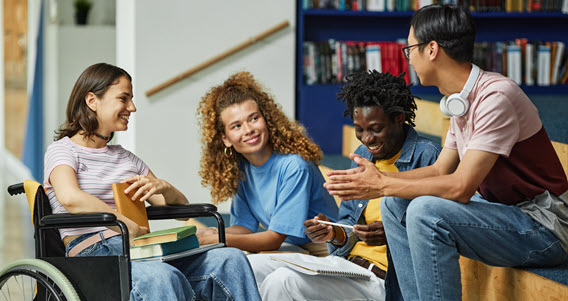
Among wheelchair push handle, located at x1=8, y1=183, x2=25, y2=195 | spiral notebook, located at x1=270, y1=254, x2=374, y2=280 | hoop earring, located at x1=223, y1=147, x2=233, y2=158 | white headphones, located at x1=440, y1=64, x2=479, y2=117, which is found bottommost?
spiral notebook, located at x1=270, y1=254, x2=374, y2=280

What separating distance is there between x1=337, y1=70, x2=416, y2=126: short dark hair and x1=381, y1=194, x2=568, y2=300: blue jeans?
449 mm

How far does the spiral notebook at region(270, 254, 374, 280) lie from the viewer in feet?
7.35

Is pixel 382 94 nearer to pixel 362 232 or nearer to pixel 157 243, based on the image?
pixel 362 232

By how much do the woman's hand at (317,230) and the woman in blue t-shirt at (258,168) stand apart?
0.67 ft

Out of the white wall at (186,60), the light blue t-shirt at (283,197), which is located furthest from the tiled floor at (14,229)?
the light blue t-shirt at (283,197)

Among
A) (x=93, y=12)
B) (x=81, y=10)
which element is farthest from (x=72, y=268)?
(x=93, y=12)

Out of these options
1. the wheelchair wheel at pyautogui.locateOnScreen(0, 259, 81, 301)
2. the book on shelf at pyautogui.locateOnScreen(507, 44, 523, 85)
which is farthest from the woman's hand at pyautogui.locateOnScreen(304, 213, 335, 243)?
the book on shelf at pyautogui.locateOnScreen(507, 44, 523, 85)

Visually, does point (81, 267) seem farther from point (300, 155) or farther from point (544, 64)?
point (544, 64)

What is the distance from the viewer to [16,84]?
955 centimetres

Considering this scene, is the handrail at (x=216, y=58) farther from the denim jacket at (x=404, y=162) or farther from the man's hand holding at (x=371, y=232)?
the man's hand holding at (x=371, y=232)

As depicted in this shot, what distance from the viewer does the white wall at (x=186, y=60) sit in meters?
4.75

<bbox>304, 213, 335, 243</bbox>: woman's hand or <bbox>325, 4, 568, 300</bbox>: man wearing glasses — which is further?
<bbox>304, 213, 335, 243</bbox>: woman's hand

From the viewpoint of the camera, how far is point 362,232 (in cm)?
226

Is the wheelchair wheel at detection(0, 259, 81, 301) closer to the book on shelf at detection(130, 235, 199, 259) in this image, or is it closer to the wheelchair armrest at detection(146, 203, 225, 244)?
the book on shelf at detection(130, 235, 199, 259)
